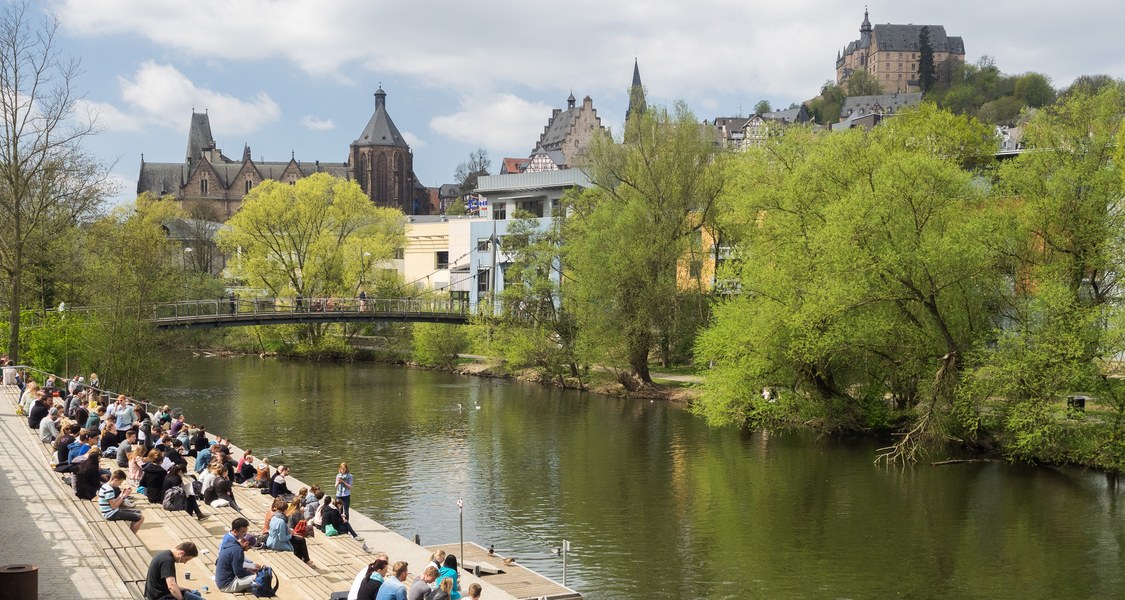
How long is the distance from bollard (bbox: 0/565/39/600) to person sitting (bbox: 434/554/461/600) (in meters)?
5.64

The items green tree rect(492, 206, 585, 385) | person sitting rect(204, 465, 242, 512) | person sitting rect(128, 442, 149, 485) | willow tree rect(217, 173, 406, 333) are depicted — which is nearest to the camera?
person sitting rect(204, 465, 242, 512)

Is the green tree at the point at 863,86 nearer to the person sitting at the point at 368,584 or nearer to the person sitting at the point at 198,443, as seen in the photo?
the person sitting at the point at 198,443

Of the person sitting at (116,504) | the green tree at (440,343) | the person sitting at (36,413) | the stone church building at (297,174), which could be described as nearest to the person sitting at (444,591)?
the person sitting at (116,504)

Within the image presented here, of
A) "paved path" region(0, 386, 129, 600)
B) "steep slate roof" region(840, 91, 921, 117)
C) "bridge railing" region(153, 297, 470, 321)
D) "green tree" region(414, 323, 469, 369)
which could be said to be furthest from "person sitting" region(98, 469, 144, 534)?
"steep slate roof" region(840, 91, 921, 117)

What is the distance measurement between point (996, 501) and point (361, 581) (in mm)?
19396

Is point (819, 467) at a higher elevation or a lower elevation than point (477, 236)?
lower

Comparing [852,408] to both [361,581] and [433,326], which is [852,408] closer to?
[361,581]

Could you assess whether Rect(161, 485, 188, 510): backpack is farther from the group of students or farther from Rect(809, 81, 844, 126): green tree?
Rect(809, 81, 844, 126): green tree

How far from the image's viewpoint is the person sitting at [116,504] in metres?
17.8

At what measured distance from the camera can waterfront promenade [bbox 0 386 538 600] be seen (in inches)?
582

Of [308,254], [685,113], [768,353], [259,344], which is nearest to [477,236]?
[308,254]

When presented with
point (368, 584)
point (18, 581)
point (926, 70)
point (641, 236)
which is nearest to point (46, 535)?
point (18, 581)

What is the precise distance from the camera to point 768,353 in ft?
119

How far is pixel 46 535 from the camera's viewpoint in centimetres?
1694
